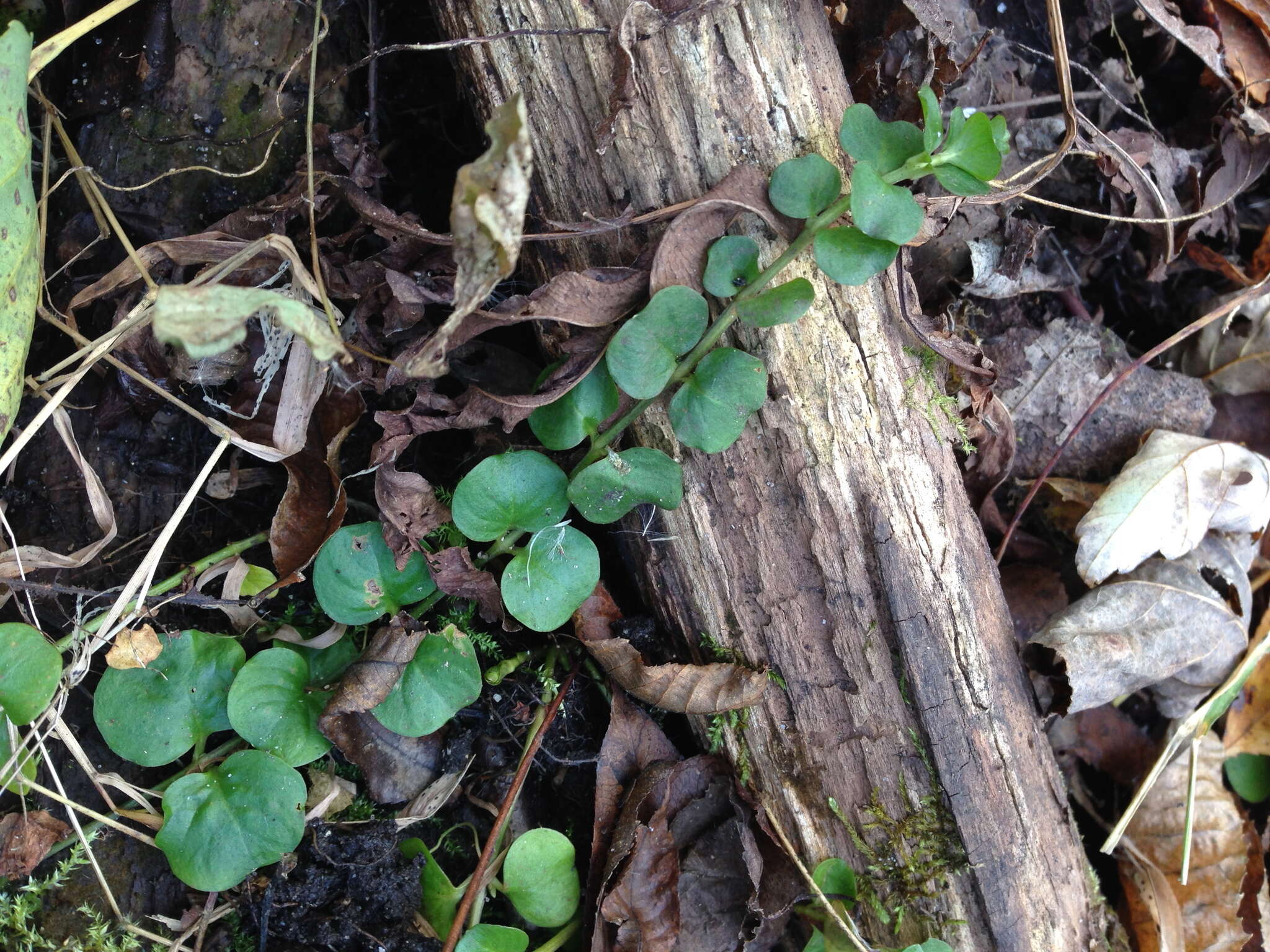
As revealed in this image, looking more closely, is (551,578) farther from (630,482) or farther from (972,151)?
(972,151)

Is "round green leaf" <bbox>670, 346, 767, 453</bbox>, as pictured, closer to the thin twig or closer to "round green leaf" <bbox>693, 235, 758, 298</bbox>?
"round green leaf" <bbox>693, 235, 758, 298</bbox>

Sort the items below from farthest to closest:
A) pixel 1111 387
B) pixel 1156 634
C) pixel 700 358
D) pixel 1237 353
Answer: pixel 1237 353 < pixel 1111 387 < pixel 1156 634 < pixel 700 358

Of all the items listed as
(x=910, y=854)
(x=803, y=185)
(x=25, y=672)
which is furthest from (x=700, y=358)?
(x=25, y=672)

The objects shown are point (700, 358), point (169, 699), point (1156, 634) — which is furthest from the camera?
point (1156, 634)

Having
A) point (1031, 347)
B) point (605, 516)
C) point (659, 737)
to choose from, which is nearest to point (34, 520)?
point (605, 516)

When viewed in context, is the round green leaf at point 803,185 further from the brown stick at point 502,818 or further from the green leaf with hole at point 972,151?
the brown stick at point 502,818

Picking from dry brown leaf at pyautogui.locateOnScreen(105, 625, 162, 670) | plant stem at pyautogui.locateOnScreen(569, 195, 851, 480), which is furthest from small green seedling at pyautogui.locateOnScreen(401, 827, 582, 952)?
plant stem at pyautogui.locateOnScreen(569, 195, 851, 480)

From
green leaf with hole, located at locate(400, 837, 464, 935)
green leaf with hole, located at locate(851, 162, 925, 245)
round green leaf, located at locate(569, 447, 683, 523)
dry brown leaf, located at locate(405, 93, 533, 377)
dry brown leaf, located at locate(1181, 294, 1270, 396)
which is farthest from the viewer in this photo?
dry brown leaf, located at locate(1181, 294, 1270, 396)

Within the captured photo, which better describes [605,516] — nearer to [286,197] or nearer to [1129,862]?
[286,197]
